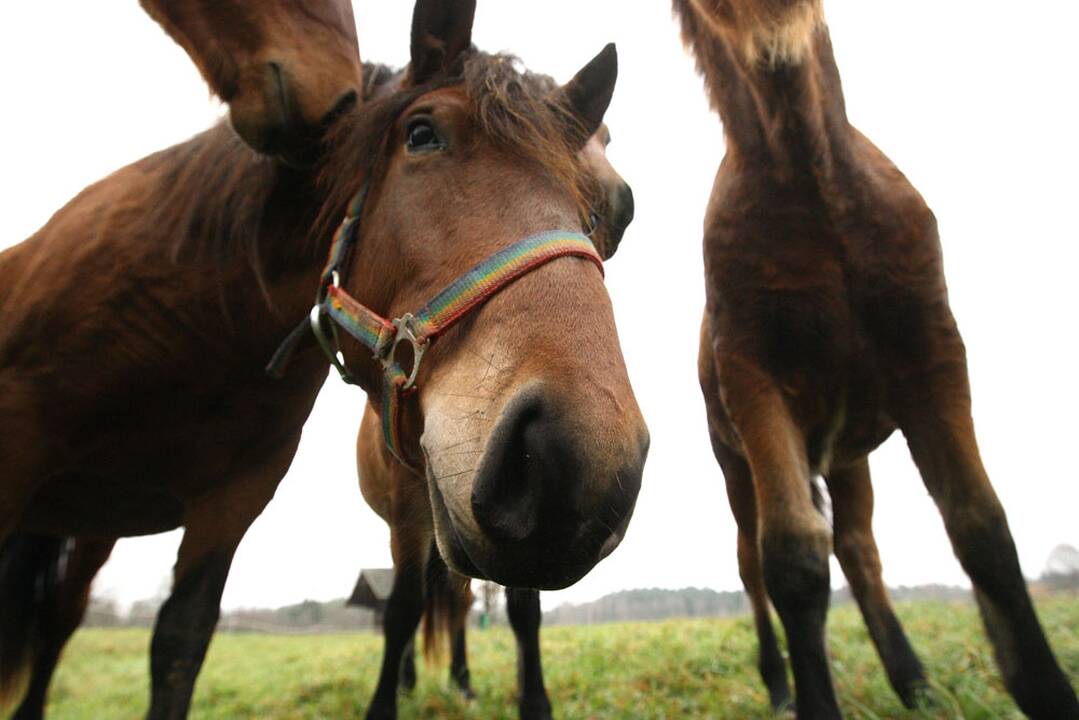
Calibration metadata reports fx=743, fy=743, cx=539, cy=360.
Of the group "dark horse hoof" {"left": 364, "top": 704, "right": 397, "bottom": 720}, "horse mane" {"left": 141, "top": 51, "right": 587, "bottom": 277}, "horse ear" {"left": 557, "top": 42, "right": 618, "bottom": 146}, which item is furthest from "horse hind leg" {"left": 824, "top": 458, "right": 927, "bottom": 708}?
"horse mane" {"left": 141, "top": 51, "right": 587, "bottom": 277}

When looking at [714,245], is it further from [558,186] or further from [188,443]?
[188,443]

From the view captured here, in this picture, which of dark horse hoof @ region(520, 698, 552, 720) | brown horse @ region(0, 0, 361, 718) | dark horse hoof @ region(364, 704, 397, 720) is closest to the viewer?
brown horse @ region(0, 0, 361, 718)

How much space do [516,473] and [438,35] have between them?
1.38 metres

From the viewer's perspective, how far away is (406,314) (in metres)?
1.67

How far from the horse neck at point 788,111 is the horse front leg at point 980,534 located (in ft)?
3.24

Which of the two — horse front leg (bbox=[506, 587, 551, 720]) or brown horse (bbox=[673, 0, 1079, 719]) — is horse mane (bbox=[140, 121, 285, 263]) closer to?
brown horse (bbox=[673, 0, 1079, 719])

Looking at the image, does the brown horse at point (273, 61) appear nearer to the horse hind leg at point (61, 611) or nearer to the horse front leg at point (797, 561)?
the horse front leg at point (797, 561)

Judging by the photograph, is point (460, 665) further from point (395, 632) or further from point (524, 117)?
point (524, 117)

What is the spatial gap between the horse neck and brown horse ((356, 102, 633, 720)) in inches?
23.5

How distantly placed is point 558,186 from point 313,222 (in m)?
0.87

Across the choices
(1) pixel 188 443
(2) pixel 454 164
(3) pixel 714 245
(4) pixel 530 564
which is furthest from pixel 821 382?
(1) pixel 188 443

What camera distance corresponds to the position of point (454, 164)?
1.85 metres

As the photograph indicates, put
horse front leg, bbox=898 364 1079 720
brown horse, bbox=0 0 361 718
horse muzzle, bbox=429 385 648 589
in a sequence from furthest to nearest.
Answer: horse front leg, bbox=898 364 1079 720 → brown horse, bbox=0 0 361 718 → horse muzzle, bbox=429 385 648 589

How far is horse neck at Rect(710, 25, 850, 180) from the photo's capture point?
10.0 feet
